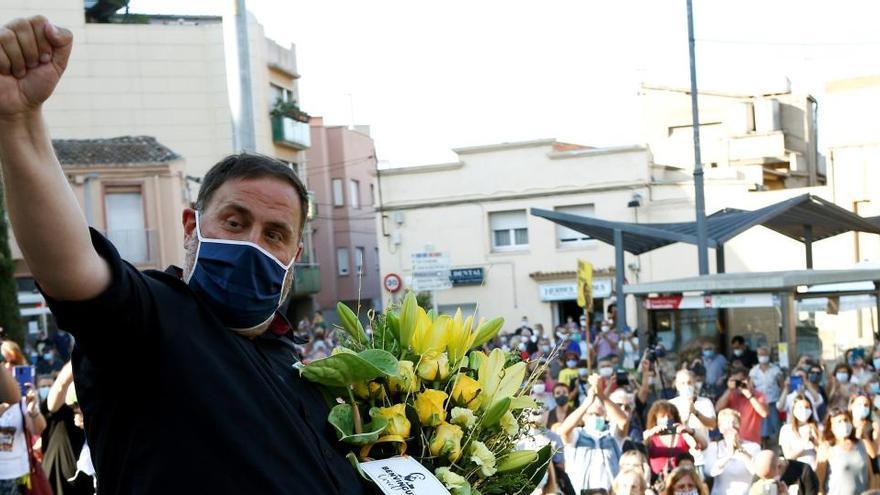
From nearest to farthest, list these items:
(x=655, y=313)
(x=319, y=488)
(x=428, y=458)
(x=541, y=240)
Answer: (x=319, y=488)
(x=428, y=458)
(x=655, y=313)
(x=541, y=240)

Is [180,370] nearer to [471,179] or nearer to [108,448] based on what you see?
[108,448]

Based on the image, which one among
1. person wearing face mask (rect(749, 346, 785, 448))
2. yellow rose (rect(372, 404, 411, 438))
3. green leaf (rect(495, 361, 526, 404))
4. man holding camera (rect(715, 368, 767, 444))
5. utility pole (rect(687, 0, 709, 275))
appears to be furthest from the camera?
utility pole (rect(687, 0, 709, 275))

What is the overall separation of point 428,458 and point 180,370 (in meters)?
0.88

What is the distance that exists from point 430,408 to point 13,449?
702 centimetres

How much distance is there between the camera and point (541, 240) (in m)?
35.4

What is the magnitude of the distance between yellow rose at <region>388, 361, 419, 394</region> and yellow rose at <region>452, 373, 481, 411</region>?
0.13 m

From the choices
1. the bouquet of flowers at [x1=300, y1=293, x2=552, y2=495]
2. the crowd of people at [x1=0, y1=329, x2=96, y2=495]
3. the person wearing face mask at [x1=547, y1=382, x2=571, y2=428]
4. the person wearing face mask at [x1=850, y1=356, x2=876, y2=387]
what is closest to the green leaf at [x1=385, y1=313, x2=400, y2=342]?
the bouquet of flowers at [x1=300, y1=293, x2=552, y2=495]

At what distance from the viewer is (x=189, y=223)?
274 cm

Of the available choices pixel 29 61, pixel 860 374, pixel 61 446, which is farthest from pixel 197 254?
pixel 860 374

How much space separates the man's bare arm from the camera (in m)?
1.87

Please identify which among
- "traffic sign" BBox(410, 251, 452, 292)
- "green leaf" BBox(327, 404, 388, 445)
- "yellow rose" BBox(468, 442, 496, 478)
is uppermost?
"green leaf" BBox(327, 404, 388, 445)

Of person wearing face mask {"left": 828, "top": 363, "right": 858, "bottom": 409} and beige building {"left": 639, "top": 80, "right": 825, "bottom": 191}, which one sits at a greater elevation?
beige building {"left": 639, "top": 80, "right": 825, "bottom": 191}

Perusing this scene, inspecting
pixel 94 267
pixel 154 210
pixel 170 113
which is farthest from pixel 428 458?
pixel 170 113

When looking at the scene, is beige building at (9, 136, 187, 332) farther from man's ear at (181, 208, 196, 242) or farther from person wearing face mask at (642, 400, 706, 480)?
man's ear at (181, 208, 196, 242)
